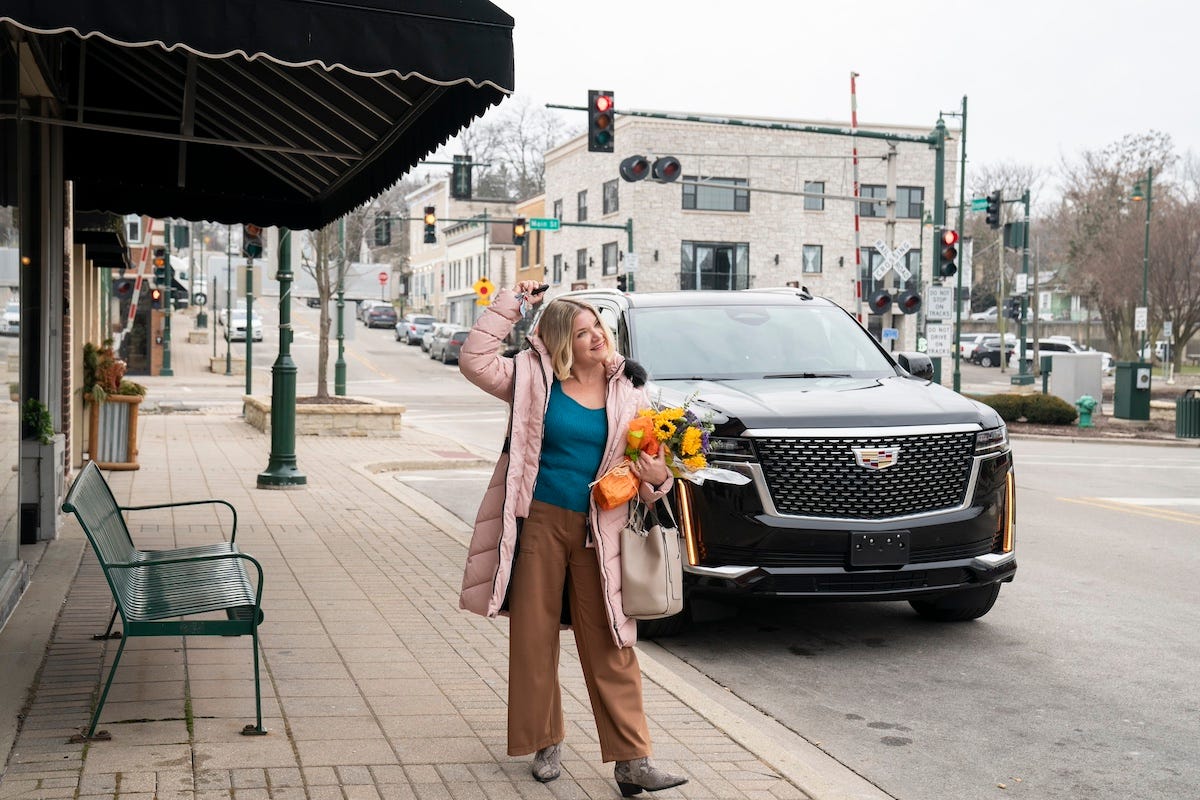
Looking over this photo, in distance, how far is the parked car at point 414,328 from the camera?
223ft

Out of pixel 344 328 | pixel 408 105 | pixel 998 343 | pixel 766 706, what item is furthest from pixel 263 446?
pixel 998 343

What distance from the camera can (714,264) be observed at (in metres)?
56.2

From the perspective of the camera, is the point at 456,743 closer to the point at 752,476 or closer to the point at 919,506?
the point at 752,476

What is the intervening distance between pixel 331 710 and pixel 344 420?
1719cm

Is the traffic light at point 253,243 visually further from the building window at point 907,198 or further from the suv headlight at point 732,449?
the building window at point 907,198

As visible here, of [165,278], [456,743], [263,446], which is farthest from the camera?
[165,278]

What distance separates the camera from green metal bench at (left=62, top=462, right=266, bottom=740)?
5.26 m

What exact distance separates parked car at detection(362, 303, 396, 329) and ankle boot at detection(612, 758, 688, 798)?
256ft

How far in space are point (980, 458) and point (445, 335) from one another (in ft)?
165

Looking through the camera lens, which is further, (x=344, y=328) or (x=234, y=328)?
(x=234, y=328)

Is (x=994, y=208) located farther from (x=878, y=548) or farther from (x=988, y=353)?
(x=988, y=353)

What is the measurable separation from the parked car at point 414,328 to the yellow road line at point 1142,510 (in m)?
53.1

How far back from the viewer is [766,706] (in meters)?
6.59

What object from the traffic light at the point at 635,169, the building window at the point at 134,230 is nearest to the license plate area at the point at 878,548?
the traffic light at the point at 635,169
